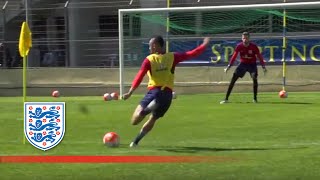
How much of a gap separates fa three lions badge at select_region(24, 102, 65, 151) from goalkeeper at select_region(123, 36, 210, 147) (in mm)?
1268

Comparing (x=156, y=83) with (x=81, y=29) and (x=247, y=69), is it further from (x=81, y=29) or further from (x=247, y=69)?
(x=81, y=29)

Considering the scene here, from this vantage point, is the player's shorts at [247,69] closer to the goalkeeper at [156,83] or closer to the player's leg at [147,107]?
the goalkeeper at [156,83]

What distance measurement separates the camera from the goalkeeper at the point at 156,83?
1093 cm

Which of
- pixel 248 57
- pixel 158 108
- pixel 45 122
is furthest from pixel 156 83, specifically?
pixel 248 57

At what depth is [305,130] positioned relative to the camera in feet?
41.7

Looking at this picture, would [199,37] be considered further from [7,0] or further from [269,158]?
[269,158]

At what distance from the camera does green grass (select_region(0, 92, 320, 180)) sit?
28.6 ft

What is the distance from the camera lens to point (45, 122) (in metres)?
10.2

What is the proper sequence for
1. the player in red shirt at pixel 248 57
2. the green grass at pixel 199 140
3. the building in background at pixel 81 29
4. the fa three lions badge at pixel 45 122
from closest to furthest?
1. the green grass at pixel 199 140
2. the fa three lions badge at pixel 45 122
3. the player in red shirt at pixel 248 57
4. the building in background at pixel 81 29

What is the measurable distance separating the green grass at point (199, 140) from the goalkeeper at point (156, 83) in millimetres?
512

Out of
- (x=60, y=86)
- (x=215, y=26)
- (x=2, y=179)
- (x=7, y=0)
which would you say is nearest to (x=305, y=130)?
(x=2, y=179)

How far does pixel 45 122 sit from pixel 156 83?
199 centimetres

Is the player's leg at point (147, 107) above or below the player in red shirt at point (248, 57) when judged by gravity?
below

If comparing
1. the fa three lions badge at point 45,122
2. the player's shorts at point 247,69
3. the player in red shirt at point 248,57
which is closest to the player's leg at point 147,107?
the fa three lions badge at point 45,122
